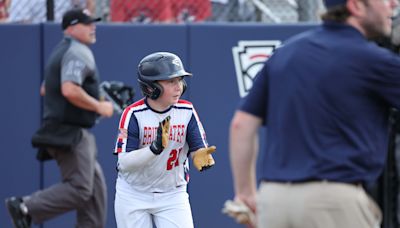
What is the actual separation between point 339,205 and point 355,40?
68 cm

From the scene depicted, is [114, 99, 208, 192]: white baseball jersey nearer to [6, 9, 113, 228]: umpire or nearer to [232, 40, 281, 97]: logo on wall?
[6, 9, 113, 228]: umpire

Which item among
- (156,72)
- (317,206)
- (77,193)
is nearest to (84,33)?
(77,193)

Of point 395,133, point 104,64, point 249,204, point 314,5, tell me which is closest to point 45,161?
point 104,64

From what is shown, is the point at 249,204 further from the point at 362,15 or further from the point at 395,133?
the point at 395,133

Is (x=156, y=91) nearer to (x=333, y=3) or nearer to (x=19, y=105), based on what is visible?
(x=333, y=3)

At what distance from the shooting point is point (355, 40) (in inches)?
154

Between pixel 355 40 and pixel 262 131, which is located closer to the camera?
pixel 355 40

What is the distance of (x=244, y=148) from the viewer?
397cm

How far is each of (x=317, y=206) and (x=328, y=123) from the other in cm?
34

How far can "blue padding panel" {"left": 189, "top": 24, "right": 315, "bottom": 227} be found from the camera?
29.5 feet

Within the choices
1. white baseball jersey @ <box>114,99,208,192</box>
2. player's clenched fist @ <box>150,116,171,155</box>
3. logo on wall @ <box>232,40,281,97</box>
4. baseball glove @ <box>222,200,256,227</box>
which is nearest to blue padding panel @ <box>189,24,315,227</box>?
logo on wall @ <box>232,40,281,97</box>

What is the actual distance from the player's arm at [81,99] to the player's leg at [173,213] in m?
1.70

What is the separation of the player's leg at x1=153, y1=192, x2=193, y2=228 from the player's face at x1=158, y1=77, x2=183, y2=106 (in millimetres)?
621

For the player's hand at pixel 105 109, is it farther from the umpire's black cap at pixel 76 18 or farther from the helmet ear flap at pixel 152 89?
the helmet ear flap at pixel 152 89
